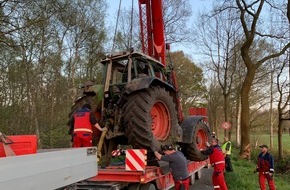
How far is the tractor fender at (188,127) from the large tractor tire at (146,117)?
3.61 ft

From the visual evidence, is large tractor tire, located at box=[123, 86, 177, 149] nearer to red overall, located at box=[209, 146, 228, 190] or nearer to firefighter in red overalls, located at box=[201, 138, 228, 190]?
firefighter in red overalls, located at box=[201, 138, 228, 190]

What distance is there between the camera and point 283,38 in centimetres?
2206

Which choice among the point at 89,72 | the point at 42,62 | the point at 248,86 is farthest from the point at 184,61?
the point at 42,62

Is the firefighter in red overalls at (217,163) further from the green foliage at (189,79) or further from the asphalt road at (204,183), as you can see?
the green foliage at (189,79)

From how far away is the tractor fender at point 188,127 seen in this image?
864cm

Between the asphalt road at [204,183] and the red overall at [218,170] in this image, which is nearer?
the red overall at [218,170]

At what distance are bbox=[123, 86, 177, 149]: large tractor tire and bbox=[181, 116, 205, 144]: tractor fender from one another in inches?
43.3

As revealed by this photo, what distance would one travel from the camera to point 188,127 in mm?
8828

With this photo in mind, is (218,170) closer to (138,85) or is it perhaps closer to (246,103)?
(138,85)

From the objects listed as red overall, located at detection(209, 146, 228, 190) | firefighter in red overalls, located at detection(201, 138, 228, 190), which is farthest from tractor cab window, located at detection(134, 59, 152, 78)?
red overall, located at detection(209, 146, 228, 190)

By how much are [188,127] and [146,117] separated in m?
2.33

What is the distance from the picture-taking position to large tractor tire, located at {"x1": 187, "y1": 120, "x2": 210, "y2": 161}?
8906 millimetres

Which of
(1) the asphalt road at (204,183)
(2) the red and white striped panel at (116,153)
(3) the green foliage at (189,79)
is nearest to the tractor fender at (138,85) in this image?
(2) the red and white striped panel at (116,153)

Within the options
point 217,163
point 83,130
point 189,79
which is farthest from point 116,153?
point 189,79
